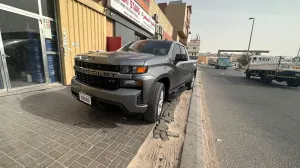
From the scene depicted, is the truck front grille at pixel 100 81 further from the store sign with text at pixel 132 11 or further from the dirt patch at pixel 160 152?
the store sign with text at pixel 132 11

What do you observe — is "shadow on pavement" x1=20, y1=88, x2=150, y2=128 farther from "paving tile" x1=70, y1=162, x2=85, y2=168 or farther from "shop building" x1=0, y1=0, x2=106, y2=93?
"shop building" x1=0, y1=0, x2=106, y2=93

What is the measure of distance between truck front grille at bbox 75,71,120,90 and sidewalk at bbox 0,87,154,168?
16.9 inches

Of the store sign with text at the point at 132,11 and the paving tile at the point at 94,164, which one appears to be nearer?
the paving tile at the point at 94,164

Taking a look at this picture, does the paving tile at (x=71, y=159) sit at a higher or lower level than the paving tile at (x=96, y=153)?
higher

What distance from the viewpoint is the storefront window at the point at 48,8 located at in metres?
4.42

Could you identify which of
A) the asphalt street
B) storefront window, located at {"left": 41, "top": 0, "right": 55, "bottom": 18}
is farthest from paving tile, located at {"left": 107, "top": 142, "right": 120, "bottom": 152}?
storefront window, located at {"left": 41, "top": 0, "right": 55, "bottom": 18}

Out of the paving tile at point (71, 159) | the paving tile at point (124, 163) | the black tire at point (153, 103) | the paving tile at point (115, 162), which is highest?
the black tire at point (153, 103)

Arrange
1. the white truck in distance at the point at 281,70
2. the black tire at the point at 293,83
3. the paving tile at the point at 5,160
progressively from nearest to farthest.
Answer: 1. the paving tile at the point at 5,160
2. the white truck in distance at the point at 281,70
3. the black tire at the point at 293,83

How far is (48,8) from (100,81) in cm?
394

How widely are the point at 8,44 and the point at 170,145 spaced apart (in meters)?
4.89

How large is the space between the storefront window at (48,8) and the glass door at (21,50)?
1.36ft

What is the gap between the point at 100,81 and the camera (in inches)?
98.1

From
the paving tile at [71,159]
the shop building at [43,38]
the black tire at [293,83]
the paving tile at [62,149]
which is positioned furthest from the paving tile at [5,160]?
the black tire at [293,83]

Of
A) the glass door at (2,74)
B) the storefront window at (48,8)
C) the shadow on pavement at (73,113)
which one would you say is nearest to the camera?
A: the shadow on pavement at (73,113)
